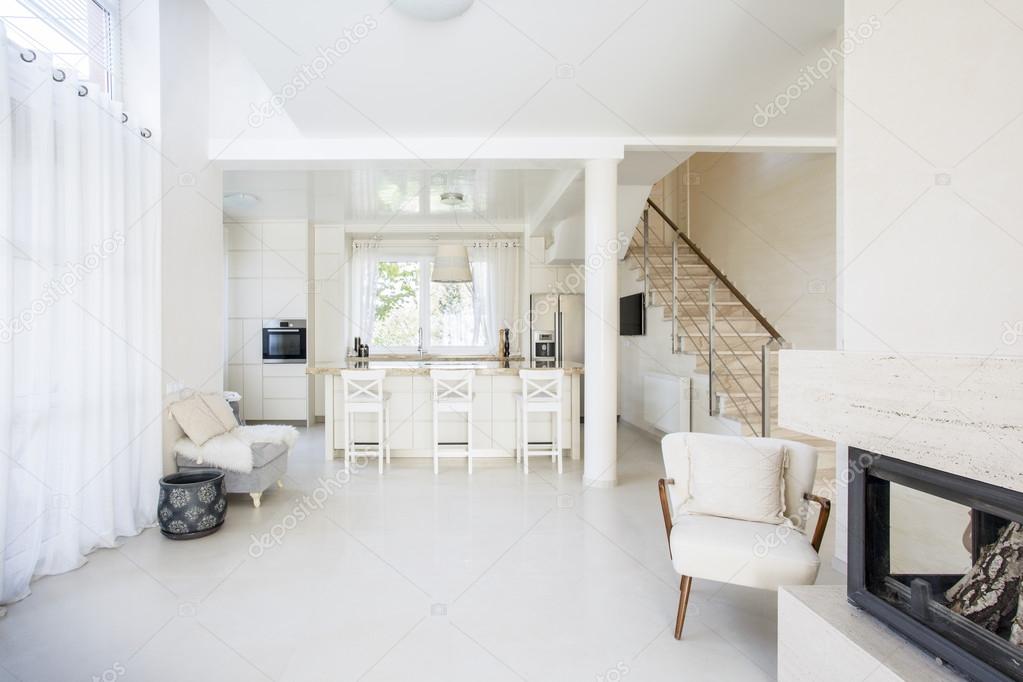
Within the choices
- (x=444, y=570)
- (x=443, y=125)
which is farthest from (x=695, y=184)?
(x=444, y=570)

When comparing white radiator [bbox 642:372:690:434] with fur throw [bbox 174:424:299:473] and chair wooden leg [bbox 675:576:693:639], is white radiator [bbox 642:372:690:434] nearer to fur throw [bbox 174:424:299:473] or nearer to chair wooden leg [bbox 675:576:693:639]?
chair wooden leg [bbox 675:576:693:639]

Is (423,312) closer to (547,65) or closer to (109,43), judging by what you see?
(109,43)

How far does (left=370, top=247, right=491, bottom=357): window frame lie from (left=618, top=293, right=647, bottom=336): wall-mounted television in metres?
2.05

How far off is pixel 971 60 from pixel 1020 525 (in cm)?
134

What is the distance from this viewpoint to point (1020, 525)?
1.22m

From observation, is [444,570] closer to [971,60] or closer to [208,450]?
[208,450]

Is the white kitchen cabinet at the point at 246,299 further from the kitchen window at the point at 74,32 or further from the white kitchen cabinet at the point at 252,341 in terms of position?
the kitchen window at the point at 74,32

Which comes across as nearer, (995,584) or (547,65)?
(995,584)

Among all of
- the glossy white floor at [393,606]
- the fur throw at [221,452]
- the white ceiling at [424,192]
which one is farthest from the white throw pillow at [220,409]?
the white ceiling at [424,192]

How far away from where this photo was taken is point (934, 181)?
1556mm

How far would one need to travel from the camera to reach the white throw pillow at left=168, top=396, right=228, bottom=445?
3.41 m

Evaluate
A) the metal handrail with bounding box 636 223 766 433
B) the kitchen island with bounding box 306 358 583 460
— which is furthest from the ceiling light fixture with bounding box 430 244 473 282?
the metal handrail with bounding box 636 223 766 433

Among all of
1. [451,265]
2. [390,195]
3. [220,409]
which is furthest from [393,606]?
[390,195]

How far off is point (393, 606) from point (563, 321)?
5318 mm
